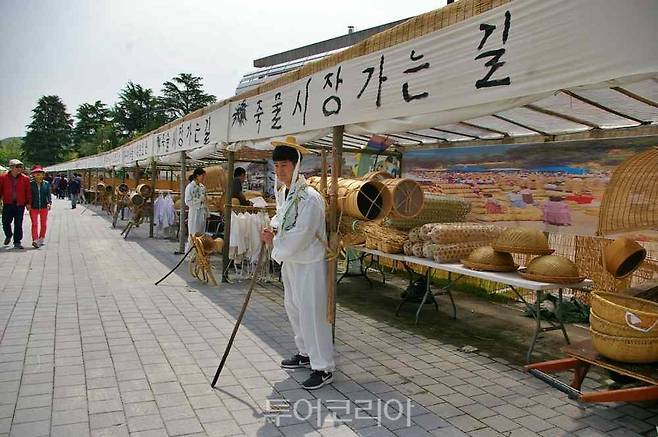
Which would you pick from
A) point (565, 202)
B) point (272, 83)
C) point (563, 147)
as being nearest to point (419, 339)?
point (565, 202)

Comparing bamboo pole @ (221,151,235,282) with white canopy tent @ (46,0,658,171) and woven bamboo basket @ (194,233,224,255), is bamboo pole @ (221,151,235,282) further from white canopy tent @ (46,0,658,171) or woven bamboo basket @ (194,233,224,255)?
white canopy tent @ (46,0,658,171)

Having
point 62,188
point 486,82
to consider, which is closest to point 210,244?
point 486,82

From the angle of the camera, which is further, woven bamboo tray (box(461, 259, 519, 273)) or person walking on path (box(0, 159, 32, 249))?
person walking on path (box(0, 159, 32, 249))

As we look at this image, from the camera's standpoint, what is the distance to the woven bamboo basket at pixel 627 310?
10.4 ft

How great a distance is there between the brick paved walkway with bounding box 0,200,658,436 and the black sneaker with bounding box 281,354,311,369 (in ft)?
0.28

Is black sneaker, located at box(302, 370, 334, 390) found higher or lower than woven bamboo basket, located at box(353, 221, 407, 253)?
lower

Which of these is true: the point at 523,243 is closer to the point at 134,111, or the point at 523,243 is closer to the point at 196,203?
the point at 196,203

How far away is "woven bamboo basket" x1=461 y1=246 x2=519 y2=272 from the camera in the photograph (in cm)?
500

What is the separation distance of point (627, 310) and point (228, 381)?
2974mm

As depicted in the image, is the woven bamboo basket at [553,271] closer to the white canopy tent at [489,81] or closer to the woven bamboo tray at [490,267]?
the woven bamboo tray at [490,267]

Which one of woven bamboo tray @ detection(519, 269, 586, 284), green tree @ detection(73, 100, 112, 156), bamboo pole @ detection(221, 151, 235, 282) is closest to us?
woven bamboo tray @ detection(519, 269, 586, 284)

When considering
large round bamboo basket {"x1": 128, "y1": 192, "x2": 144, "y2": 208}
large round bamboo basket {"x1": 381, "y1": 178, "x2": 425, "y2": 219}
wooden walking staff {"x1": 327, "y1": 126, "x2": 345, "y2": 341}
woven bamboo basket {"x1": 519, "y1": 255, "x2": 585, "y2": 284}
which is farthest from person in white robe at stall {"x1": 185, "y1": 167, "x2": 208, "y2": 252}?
woven bamboo basket {"x1": 519, "y1": 255, "x2": 585, "y2": 284}

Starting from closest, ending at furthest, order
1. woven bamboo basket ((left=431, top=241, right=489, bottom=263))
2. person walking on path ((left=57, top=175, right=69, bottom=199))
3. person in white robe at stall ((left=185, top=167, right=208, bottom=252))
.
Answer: woven bamboo basket ((left=431, top=241, right=489, bottom=263)), person in white robe at stall ((left=185, top=167, right=208, bottom=252)), person walking on path ((left=57, top=175, right=69, bottom=199))

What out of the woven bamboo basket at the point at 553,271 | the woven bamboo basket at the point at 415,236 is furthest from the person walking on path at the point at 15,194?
the woven bamboo basket at the point at 553,271
